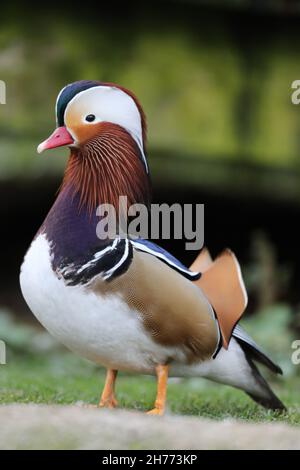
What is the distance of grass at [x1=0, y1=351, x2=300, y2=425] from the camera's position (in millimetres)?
4031

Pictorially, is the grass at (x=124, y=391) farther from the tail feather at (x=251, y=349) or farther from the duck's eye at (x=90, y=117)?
the duck's eye at (x=90, y=117)

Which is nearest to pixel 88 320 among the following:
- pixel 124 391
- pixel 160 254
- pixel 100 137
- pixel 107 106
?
pixel 160 254

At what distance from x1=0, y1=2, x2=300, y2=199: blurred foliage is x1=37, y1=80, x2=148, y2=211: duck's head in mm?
3620

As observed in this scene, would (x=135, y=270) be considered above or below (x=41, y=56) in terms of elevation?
below

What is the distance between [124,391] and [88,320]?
1.88m

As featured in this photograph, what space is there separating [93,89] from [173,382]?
312 centimetres


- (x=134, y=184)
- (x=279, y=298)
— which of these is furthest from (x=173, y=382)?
(x=134, y=184)

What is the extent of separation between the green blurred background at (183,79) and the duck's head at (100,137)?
141 inches

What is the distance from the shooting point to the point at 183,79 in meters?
7.07

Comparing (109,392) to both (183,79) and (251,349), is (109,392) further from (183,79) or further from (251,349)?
(183,79)

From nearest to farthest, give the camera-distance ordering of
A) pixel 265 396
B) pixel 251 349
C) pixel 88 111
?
1. pixel 88 111
2. pixel 251 349
3. pixel 265 396

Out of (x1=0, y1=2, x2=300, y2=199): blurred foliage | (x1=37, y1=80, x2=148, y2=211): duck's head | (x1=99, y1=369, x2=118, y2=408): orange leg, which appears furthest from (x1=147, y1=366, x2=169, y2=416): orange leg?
(x1=0, y1=2, x2=300, y2=199): blurred foliage

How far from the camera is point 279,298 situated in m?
7.93

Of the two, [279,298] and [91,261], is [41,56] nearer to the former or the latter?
[279,298]
